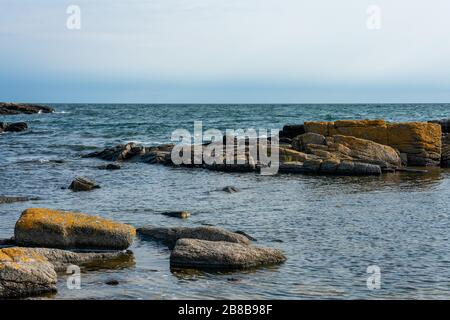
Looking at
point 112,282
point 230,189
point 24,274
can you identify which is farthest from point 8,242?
point 230,189

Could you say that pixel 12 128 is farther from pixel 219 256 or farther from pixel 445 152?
pixel 219 256

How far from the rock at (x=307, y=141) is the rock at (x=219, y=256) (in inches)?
747

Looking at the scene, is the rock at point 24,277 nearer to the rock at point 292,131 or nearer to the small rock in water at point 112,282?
the small rock in water at point 112,282

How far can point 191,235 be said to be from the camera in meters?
13.7

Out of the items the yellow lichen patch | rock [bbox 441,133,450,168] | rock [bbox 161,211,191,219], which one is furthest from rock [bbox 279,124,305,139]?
the yellow lichen patch

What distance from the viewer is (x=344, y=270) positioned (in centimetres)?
1183

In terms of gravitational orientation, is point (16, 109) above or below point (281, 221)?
above

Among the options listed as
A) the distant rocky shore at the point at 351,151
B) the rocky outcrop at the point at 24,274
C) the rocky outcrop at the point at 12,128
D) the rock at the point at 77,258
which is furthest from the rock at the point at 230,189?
the rocky outcrop at the point at 12,128

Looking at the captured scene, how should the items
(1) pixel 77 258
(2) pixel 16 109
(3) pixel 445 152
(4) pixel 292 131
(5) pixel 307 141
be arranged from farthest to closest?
(2) pixel 16 109, (4) pixel 292 131, (3) pixel 445 152, (5) pixel 307 141, (1) pixel 77 258

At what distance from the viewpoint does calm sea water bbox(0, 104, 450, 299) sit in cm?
1073

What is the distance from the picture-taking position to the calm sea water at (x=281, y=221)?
1073 centimetres

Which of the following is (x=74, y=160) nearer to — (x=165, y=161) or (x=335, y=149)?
(x=165, y=161)

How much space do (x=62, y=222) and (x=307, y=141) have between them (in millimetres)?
19788
